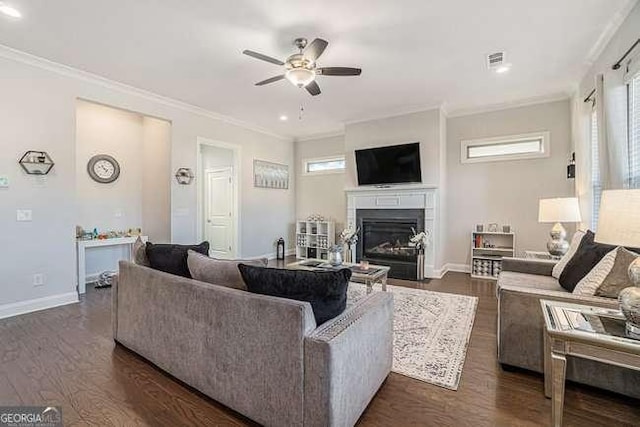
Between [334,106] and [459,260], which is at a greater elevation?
[334,106]

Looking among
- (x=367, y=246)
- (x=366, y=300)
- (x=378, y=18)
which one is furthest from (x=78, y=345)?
(x=367, y=246)

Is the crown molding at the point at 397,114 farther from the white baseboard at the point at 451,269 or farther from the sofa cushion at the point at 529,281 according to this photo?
the sofa cushion at the point at 529,281

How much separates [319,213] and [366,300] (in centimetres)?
539

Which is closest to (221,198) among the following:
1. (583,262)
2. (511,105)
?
(511,105)

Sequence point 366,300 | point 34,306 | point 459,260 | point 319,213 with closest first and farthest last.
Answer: point 366,300 < point 34,306 < point 459,260 < point 319,213

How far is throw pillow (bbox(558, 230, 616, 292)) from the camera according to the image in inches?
90.4

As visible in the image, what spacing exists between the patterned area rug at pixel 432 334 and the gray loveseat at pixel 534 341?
0.40 metres

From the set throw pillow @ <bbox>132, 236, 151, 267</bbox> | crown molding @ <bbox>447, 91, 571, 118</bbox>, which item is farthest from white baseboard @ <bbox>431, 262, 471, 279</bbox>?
throw pillow @ <bbox>132, 236, 151, 267</bbox>

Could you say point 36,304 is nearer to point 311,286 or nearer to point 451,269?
point 311,286

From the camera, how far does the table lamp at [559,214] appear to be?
11.5 feet

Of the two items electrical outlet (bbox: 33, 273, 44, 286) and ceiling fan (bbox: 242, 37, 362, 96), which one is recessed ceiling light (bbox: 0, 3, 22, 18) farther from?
electrical outlet (bbox: 33, 273, 44, 286)

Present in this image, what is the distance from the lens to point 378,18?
275 cm

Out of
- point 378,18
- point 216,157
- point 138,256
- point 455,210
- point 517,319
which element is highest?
point 378,18

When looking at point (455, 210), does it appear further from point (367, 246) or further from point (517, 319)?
point (517, 319)
